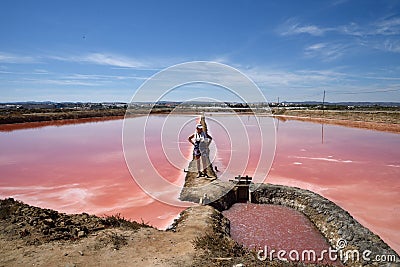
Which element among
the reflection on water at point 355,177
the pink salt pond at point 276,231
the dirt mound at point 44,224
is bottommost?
the pink salt pond at point 276,231

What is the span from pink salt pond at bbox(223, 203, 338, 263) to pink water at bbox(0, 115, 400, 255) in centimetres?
111

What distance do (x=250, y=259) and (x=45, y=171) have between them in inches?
314

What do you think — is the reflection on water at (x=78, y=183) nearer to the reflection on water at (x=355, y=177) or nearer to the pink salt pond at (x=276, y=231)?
the pink salt pond at (x=276, y=231)

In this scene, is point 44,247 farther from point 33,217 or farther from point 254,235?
point 254,235

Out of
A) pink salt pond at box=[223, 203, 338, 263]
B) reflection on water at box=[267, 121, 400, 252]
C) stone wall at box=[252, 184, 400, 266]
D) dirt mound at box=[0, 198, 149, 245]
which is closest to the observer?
dirt mound at box=[0, 198, 149, 245]

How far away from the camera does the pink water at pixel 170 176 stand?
5.86 meters

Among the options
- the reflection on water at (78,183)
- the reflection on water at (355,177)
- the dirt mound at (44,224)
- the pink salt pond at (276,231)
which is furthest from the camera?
the reflection on water at (78,183)

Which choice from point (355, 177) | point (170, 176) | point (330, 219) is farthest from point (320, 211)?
point (170, 176)

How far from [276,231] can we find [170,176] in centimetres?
409

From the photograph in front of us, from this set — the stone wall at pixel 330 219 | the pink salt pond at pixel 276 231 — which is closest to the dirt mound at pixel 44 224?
the pink salt pond at pixel 276 231

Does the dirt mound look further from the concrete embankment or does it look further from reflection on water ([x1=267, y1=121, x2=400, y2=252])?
reflection on water ([x1=267, y1=121, x2=400, y2=252])

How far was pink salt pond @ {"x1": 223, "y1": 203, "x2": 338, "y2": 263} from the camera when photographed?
427cm

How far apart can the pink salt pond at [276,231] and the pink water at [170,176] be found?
111 centimetres

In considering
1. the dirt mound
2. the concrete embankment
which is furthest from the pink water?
the dirt mound
